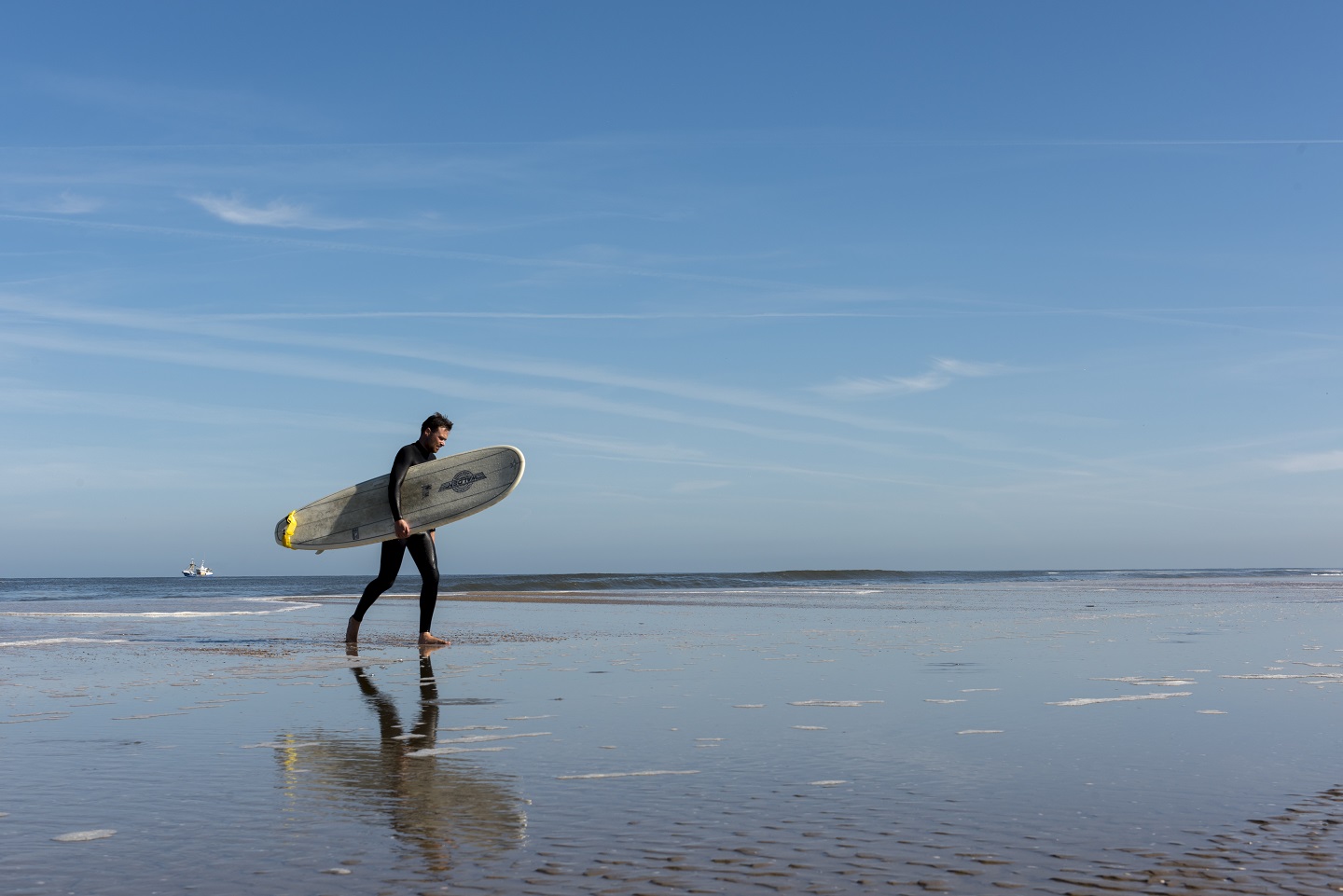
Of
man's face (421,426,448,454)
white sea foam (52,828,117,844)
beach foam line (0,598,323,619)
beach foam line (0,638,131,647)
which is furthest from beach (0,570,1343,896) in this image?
beach foam line (0,598,323,619)

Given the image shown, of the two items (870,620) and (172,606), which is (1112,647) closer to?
(870,620)

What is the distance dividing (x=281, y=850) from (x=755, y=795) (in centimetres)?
151

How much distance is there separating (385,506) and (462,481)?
826 mm

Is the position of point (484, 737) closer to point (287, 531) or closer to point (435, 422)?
point (435, 422)

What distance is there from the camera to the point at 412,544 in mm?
10141

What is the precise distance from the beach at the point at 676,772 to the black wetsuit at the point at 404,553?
4.27 ft

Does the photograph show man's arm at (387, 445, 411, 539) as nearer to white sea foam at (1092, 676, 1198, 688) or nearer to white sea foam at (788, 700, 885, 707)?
white sea foam at (788, 700, 885, 707)

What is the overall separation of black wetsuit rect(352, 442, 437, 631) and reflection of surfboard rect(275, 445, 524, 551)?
1026 millimetres

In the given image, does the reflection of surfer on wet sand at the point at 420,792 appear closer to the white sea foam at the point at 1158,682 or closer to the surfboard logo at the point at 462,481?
the white sea foam at the point at 1158,682

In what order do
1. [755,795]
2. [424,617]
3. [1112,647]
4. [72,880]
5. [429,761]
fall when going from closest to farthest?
[72,880], [755,795], [429,761], [1112,647], [424,617]

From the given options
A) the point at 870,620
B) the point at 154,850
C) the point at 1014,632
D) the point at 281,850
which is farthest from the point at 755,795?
the point at 870,620

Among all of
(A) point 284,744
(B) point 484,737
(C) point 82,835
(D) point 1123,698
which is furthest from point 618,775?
(D) point 1123,698

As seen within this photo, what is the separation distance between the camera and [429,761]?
14.1 feet

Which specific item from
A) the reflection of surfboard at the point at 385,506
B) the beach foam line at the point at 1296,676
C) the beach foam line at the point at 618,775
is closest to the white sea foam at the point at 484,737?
the beach foam line at the point at 618,775
